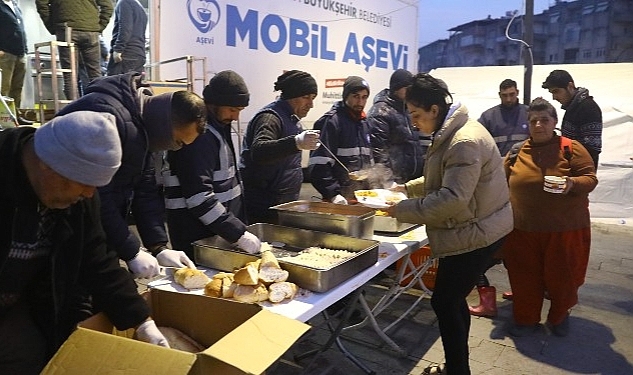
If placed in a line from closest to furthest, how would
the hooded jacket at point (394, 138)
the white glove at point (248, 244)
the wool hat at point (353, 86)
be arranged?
the white glove at point (248, 244)
the wool hat at point (353, 86)
the hooded jacket at point (394, 138)

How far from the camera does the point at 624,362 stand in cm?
322

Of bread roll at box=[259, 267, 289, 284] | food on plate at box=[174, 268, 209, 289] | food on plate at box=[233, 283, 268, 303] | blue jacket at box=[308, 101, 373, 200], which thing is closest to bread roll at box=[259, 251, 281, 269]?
bread roll at box=[259, 267, 289, 284]

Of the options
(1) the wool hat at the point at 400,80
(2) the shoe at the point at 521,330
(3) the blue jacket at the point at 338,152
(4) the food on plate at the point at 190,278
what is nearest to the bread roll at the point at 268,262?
(4) the food on plate at the point at 190,278

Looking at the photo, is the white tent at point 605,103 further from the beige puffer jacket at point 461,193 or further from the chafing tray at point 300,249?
the chafing tray at point 300,249

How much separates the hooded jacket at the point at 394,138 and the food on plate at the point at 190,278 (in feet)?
8.32

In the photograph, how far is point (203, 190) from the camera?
2340mm

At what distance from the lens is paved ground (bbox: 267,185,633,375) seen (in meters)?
3.10

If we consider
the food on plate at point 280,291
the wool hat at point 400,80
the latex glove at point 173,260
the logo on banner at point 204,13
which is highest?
the logo on banner at point 204,13

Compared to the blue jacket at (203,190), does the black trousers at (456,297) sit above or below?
below

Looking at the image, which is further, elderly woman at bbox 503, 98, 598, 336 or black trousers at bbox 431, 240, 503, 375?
elderly woman at bbox 503, 98, 598, 336

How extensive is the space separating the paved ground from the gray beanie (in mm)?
1903

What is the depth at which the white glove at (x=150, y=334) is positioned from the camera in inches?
64.0

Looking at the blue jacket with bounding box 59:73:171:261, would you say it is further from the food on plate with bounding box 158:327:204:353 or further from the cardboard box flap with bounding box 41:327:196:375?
the cardboard box flap with bounding box 41:327:196:375

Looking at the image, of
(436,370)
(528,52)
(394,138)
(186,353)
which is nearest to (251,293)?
(186,353)
